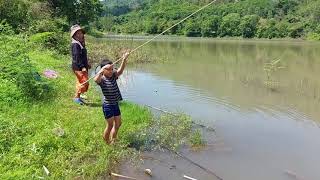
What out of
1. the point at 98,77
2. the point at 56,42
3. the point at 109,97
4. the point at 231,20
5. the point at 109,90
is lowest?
the point at 109,97

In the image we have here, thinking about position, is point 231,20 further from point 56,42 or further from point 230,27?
point 56,42

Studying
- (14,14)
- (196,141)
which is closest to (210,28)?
(14,14)

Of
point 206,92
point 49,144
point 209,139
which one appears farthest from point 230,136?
point 206,92

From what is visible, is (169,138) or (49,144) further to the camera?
(169,138)

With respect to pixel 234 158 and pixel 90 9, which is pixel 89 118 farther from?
pixel 90 9

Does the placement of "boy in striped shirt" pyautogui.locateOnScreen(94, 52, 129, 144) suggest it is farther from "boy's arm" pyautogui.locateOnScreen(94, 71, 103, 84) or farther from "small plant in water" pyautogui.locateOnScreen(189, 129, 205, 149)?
"small plant in water" pyautogui.locateOnScreen(189, 129, 205, 149)

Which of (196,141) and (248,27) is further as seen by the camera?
(248,27)

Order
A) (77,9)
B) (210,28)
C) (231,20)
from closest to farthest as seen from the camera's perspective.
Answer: (77,9)
(231,20)
(210,28)

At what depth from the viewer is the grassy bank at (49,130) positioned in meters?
6.34

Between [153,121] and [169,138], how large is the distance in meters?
1.22

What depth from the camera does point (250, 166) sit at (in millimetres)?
7742

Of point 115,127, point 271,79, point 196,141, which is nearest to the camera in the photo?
point 115,127

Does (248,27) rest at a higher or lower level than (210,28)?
higher

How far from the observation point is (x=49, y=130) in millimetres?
7461
